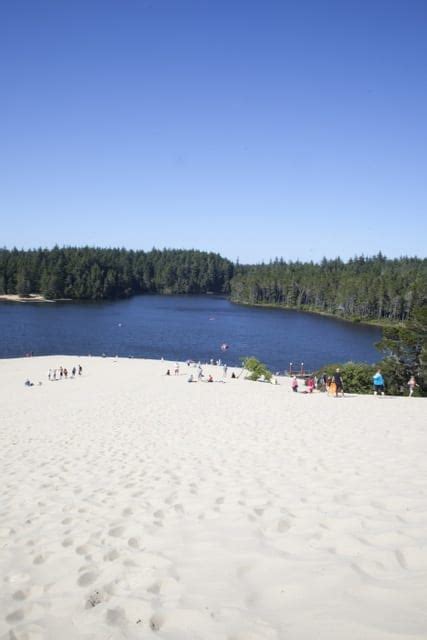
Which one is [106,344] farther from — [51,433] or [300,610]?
[300,610]

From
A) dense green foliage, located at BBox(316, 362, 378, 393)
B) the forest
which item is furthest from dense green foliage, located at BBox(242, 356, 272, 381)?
the forest

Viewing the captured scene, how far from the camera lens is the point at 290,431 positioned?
39.5ft

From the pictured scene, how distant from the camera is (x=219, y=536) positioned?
203 inches

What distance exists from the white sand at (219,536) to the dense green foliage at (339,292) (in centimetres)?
7850

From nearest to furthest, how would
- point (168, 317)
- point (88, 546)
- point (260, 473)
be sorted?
point (88, 546)
point (260, 473)
point (168, 317)

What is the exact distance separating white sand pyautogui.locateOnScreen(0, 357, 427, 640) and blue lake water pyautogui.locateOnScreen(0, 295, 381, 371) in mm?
46877

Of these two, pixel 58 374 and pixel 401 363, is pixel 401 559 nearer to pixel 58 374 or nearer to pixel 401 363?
pixel 401 363

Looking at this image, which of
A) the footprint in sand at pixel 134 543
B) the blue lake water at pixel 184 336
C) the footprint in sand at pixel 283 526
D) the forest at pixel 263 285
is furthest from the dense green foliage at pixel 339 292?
the footprint in sand at pixel 134 543

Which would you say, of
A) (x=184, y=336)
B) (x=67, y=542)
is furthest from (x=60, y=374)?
(x=184, y=336)

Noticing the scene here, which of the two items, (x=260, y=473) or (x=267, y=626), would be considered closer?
(x=267, y=626)

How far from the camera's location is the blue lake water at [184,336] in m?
63.9

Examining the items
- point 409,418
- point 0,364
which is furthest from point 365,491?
point 0,364

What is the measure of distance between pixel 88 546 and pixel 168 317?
10527 cm

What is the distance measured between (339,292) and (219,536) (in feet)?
432
